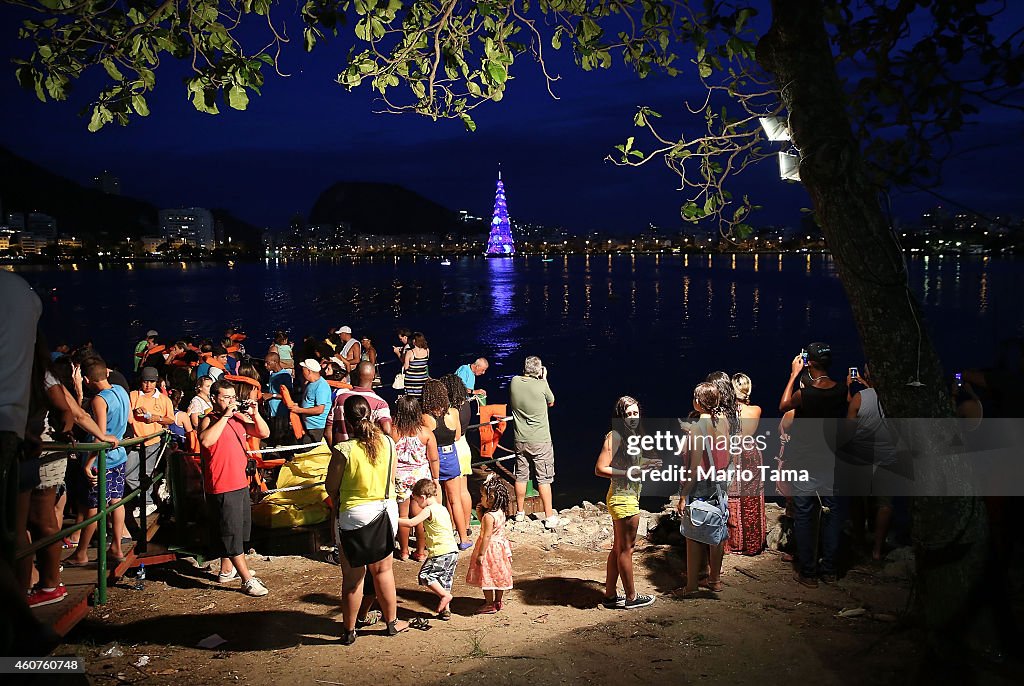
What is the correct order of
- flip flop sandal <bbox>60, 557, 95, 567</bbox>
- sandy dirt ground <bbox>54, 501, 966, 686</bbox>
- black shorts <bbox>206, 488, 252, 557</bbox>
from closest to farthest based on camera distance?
1. sandy dirt ground <bbox>54, 501, 966, 686</bbox>
2. black shorts <bbox>206, 488, 252, 557</bbox>
3. flip flop sandal <bbox>60, 557, 95, 567</bbox>

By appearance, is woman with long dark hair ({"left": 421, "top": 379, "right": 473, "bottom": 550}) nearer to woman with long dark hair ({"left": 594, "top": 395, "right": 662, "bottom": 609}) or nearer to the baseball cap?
woman with long dark hair ({"left": 594, "top": 395, "right": 662, "bottom": 609})

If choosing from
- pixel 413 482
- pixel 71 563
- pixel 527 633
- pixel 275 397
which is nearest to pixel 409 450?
pixel 413 482

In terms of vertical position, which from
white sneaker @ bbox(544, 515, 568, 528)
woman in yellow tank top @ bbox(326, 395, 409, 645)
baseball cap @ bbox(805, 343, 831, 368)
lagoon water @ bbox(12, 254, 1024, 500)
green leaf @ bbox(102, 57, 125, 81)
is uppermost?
green leaf @ bbox(102, 57, 125, 81)

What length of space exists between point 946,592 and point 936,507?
523 mm

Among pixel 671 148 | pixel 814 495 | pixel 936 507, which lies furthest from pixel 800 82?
pixel 814 495

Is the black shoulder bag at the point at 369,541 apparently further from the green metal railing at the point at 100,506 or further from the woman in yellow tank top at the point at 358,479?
the green metal railing at the point at 100,506

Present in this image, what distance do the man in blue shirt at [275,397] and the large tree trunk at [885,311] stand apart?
8309 millimetres

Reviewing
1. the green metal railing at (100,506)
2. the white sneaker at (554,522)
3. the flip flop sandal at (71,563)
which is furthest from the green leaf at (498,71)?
the flip flop sandal at (71,563)

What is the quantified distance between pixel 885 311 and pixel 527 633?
11.4 feet

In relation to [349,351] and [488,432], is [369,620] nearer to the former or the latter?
[488,432]

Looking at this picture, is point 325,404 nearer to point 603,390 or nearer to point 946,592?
point 946,592

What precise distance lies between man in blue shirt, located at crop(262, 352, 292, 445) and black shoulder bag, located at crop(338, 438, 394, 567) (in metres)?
5.91

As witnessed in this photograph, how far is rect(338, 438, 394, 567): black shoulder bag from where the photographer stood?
202 inches

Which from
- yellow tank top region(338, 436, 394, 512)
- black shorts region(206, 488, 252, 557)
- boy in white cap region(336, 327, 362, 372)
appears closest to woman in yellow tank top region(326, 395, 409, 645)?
yellow tank top region(338, 436, 394, 512)
